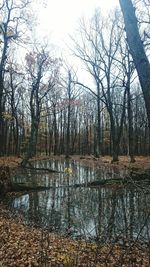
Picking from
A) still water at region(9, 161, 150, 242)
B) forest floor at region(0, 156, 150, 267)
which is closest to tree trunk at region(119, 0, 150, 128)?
forest floor at region(0, 156, 150, 267)

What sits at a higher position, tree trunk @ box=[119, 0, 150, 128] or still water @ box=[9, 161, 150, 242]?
tree trunk @ box=[119, 0, 150, 128]

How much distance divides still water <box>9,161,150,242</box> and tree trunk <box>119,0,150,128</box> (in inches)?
150

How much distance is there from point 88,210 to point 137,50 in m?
8.53

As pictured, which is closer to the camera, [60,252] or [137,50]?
[137,50]

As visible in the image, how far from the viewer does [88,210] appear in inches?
484

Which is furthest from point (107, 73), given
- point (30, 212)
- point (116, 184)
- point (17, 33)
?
point (30, 212)

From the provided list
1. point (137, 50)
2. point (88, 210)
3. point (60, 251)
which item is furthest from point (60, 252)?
point (137, 50)

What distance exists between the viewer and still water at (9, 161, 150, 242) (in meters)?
9.66

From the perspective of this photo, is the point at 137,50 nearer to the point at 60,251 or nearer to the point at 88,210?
the point at 60,251

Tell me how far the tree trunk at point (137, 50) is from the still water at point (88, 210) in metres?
3.82

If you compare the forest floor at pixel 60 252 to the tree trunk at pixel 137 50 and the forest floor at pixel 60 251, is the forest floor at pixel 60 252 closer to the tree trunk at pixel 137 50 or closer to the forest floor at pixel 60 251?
the forest floor at pixel 60 251

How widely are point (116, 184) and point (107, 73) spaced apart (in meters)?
19.1

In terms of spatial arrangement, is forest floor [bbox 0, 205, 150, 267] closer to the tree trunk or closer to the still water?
the still water

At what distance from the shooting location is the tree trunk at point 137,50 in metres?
4.72
